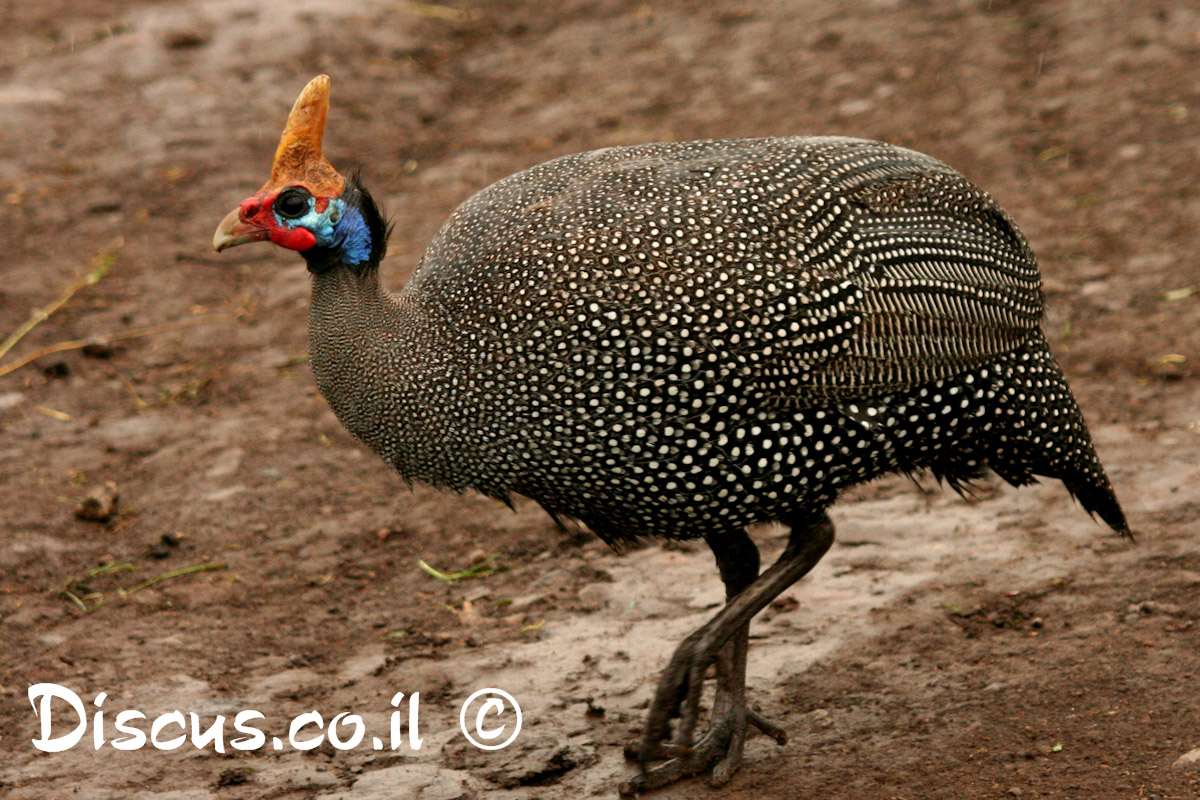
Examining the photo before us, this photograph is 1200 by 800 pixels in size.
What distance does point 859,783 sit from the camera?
3213mm

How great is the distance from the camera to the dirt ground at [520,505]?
136 inches

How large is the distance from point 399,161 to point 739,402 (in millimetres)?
4894

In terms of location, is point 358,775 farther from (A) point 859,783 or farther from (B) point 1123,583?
(B) point 1123,583

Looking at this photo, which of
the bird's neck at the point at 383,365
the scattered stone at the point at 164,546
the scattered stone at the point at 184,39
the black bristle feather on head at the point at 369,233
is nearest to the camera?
the bird's neck at the point at 383,365

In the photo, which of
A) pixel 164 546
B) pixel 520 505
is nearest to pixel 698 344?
pixel 520 505

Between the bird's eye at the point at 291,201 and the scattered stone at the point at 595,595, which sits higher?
the bird's eye at the point at 291,201

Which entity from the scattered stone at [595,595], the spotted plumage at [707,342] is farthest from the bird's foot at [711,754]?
the scattered stone at [595,595]

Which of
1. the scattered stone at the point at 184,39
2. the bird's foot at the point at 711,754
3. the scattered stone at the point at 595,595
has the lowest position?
A: the bird's foot at the point at 711,754

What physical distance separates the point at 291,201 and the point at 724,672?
1.66 meters

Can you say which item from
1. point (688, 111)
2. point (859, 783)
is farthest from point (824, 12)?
point (859, 783)

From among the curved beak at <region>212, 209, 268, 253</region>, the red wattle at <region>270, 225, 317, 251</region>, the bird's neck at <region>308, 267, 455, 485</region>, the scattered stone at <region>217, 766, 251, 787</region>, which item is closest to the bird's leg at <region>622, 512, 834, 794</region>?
the bird's neck at <region>308, 267, 455, 485</region>

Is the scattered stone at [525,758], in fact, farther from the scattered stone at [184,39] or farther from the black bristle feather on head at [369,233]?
the scattered stone at [184,39]

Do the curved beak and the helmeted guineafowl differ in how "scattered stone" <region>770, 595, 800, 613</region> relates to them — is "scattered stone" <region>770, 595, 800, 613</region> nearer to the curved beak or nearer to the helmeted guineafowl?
the helmeted guineafowl

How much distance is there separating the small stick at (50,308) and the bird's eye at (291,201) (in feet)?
10.6
